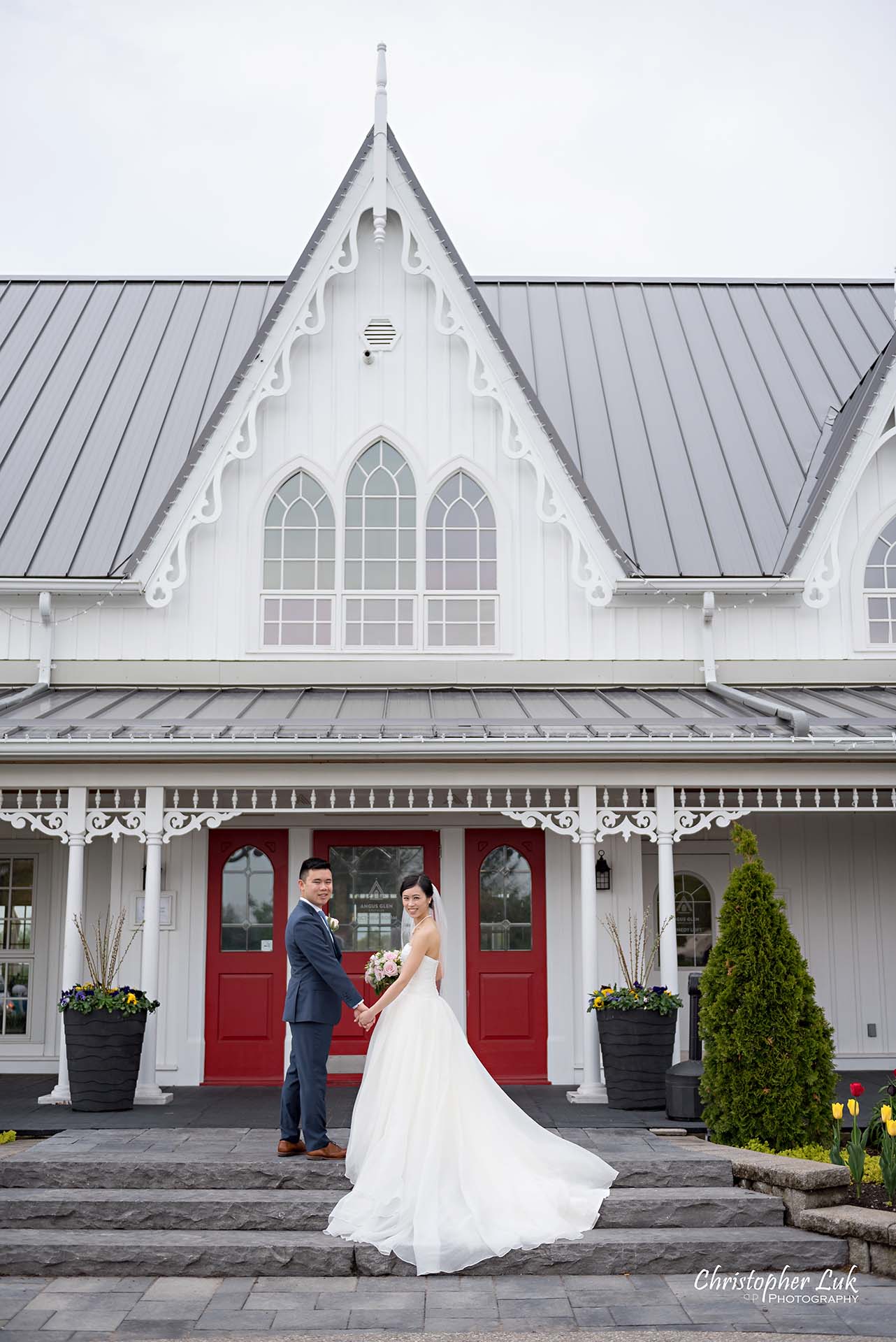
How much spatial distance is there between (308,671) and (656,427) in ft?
18.2

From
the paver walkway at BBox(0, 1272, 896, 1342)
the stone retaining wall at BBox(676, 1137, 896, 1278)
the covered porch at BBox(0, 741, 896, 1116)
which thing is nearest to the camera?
the paver walkway at BBox(0, 1272, 896, 1342)

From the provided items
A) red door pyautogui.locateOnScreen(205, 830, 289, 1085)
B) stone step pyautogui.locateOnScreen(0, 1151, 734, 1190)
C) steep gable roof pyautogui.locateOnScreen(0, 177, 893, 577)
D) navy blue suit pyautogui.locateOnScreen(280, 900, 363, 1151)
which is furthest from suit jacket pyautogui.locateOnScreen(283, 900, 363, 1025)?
steep gable roof pyautogui.locateOnScreen(0, 177, 893, 577)

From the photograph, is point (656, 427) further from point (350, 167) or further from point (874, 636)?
point (350, 167)

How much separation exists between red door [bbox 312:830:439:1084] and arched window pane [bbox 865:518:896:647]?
16.7 feet

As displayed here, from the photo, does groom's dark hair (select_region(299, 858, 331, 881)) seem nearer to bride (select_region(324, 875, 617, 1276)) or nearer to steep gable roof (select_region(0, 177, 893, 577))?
bride (select_region(324, 875, 617, 1276))

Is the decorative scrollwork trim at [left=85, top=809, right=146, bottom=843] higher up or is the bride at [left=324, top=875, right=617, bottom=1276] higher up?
the decorative scrollwork trim at [left=85, top=809, right=146, bottom=843]

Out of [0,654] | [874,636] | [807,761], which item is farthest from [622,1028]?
[0,654]

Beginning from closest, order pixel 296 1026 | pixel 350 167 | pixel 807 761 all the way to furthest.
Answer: pixel 296 1026
pixel 807 761
pixel 350 167

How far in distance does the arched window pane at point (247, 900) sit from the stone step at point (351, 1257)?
5010 mm

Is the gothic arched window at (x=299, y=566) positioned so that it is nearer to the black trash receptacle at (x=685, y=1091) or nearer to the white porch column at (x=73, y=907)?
the white porch column at (x=73, y=907)

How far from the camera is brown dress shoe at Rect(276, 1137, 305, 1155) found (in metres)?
7.85

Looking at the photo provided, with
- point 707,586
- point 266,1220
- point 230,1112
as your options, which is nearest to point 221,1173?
point 266,1220

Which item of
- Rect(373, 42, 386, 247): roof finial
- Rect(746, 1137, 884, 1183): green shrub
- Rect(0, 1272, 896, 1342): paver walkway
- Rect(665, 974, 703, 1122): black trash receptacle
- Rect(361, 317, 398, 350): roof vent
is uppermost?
Rect(373, 42, 386, 247): roof finial

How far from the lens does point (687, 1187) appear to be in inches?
299
